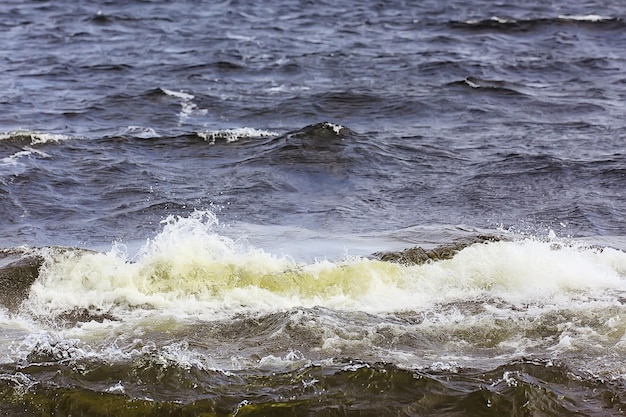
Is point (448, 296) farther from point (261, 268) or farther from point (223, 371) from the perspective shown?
point (223, 371)

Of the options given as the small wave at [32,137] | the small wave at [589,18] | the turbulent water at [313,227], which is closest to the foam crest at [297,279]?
the turbulent water at [313,227]

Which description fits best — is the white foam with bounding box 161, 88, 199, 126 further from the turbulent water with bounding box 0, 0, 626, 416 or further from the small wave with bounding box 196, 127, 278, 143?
the small wave with bounding box 196, 127, 278, 143

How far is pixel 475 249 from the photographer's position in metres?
8.93

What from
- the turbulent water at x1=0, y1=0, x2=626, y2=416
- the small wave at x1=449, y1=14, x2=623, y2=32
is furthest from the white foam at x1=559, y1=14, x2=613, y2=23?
the turbulent water at x1=0, y1=0, x2=626, y2=416

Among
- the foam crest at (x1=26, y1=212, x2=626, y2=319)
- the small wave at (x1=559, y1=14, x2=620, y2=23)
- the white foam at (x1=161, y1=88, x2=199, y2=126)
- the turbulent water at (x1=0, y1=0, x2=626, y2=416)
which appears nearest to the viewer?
the turbulent water at (x1=0, y1=0, x2=626, y2=416)

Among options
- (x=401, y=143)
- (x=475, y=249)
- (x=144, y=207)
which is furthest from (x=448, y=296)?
(x=401, y=143)

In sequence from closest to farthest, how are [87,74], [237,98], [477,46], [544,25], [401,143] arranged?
[401,143], [237,98], [87,74], [477,46], [544,25]

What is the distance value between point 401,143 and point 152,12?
1649 centimetres

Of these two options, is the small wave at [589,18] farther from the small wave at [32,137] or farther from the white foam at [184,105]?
the small wave at [32,137]

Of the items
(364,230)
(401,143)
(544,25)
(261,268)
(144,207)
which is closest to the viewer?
(261,268)

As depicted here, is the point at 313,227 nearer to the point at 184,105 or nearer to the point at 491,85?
the point at 184,105

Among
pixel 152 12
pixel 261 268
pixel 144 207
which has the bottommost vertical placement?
pixel 152 12

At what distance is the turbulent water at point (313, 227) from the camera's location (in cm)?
605

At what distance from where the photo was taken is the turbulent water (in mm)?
6051
